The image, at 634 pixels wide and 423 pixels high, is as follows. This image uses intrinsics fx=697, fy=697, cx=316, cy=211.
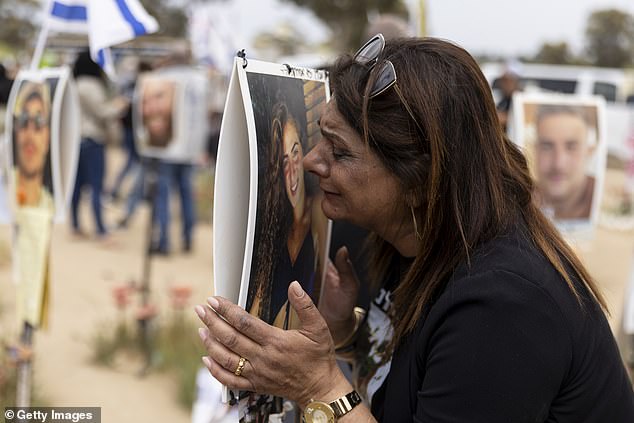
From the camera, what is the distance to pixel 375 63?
1.35 meters

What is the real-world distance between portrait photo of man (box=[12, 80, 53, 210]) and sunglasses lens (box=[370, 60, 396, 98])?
1.33 m

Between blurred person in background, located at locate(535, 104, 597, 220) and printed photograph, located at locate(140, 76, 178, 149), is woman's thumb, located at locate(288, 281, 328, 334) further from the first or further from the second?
printed photograph, located at locate(140, 76, 178, 149)

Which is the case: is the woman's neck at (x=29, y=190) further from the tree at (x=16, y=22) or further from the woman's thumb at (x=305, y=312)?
the tree at (x=16, y=22)

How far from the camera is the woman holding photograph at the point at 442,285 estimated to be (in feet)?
3.96

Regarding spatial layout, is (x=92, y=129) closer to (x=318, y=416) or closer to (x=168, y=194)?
(x=168, y=194)

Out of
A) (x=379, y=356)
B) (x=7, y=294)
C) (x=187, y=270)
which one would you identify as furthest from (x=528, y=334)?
(x=187, y=270)

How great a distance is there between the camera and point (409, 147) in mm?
1319

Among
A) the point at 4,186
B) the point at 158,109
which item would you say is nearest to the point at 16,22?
the point at 158,109

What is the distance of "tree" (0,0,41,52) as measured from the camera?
3173cm

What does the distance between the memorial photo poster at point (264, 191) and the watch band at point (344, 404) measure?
0.55 feet

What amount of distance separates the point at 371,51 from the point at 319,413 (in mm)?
711

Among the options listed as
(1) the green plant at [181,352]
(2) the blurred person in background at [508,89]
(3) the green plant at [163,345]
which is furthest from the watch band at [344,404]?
(2) the blurred person in background at [508,89]

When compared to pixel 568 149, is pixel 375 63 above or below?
above

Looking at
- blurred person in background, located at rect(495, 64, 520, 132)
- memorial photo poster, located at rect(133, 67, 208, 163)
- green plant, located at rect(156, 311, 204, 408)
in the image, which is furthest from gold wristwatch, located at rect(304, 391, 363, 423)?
memorial photo poster, located at rect(133, 67, 208, 163)
